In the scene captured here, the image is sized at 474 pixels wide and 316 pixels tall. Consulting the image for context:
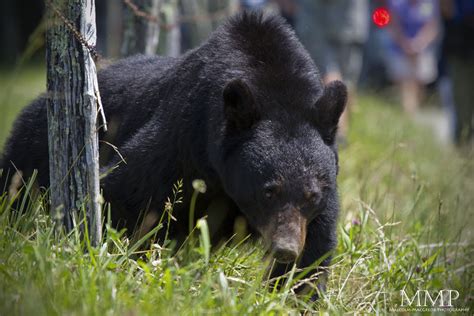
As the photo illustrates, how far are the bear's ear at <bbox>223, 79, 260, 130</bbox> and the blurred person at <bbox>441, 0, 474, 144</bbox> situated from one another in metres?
6.26

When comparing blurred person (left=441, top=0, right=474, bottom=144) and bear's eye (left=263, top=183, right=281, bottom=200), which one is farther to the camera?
blurred person (left=441, top=0, right=474, bottom=144)

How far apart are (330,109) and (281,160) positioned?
1.40 feet

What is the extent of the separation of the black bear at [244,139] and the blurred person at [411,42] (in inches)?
352

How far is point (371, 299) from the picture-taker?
4359 mm

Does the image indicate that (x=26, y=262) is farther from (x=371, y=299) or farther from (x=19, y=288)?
(x=371, y=299)

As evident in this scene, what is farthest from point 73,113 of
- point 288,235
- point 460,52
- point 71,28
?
point 460,52

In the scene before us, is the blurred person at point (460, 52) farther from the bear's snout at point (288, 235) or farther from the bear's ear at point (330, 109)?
the bear's snout at point (288, 235)

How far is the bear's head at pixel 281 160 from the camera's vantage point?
3977 mm

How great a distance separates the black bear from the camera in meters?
4.03

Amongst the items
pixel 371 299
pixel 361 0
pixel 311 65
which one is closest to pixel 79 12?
pixel 311 65

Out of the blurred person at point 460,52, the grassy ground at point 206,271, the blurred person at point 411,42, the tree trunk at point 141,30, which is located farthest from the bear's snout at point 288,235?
the blurred person at point 411,42

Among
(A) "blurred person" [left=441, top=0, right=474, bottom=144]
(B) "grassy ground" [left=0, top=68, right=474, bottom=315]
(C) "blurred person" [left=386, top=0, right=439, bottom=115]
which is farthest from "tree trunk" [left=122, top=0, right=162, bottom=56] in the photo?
(C) "blurred person" [left=386, top=0, right=439, bottom=115]

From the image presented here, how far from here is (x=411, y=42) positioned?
14.3m

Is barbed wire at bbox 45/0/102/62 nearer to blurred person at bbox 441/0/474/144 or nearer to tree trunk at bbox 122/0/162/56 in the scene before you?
tree trunk at bbox 122/0/162/56
